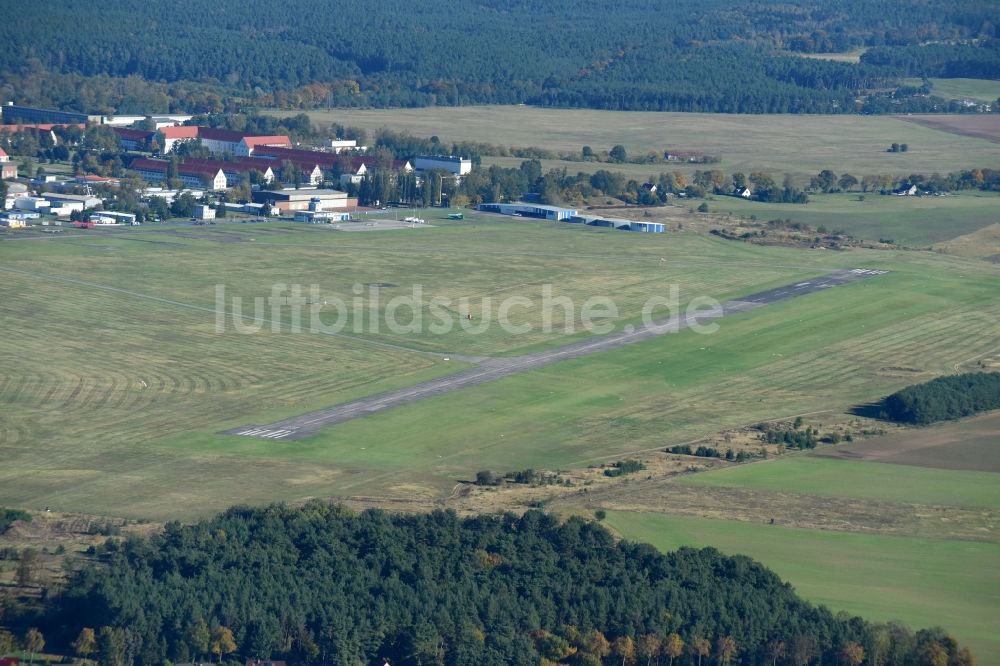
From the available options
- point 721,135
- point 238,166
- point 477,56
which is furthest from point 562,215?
point 477,56

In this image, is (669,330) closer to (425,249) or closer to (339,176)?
(425,249)

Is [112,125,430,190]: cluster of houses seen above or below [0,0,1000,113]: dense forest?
below

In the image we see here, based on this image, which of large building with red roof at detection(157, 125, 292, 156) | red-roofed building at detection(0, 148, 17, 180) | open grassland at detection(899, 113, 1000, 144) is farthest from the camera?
open grassland at detection(899, 113, 1000, 144)

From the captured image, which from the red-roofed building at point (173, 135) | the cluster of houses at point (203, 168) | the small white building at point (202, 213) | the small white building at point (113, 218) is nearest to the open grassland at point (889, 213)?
the cluster of houses at point (203, 168)

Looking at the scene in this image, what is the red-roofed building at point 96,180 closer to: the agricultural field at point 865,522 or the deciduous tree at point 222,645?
the agricultural field at point 865,522

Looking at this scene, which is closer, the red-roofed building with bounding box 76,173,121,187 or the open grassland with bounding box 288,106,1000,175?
the red-roofed building with bounding box 76,173,121,187

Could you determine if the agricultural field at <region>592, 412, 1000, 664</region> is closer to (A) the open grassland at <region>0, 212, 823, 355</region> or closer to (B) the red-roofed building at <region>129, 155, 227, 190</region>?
(A) the open grassland at <region>0, 212, 823, 355</region>

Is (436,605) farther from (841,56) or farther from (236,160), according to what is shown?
(841,56)

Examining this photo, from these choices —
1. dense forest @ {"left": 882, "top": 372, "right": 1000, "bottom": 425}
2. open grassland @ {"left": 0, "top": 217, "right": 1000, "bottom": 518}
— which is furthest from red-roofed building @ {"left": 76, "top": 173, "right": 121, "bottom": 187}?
dense forest @ {"left": 882, "top": 372, "right": 1000, "bottom": 425}
